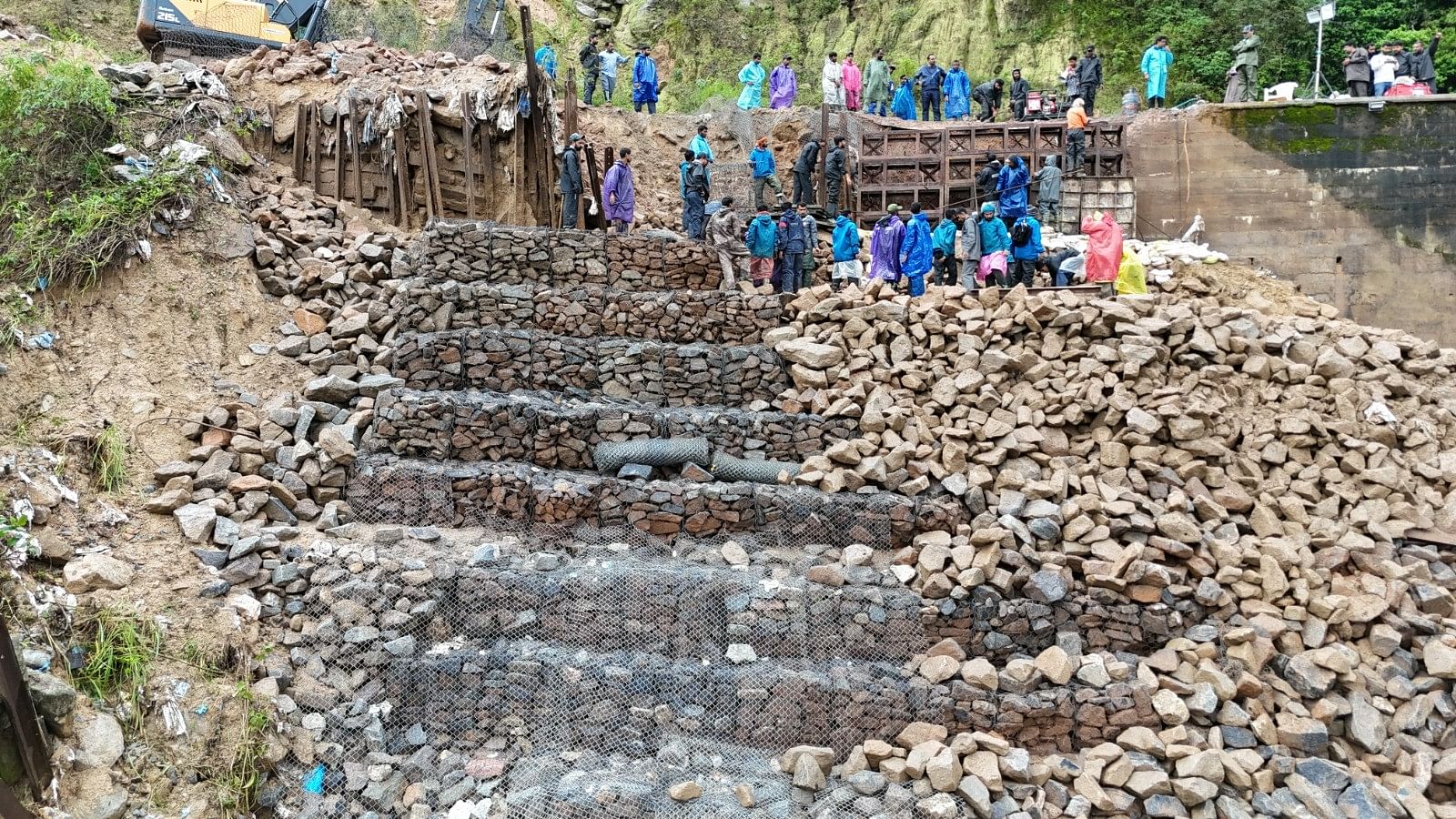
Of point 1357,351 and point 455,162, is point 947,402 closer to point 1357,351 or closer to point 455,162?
point 1357,351

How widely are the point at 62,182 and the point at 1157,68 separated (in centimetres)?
1669

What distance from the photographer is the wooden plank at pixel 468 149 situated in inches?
553

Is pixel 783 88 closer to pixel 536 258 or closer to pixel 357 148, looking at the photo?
pixel 357 148

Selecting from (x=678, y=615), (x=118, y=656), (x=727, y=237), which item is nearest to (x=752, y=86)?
(x=727, y=237)

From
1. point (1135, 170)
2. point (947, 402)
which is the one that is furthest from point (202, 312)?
point (1135, 170)

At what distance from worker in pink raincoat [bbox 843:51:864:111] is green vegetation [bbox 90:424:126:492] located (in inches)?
546

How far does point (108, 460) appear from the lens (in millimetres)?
8984

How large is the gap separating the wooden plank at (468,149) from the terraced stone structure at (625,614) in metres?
3.39

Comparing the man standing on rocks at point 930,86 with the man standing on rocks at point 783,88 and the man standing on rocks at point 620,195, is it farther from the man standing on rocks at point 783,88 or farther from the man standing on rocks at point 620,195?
the man standing on rocks at point 620,195

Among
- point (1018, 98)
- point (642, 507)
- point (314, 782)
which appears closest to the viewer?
point (314, 782)

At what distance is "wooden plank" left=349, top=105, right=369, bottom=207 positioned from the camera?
46.2ft

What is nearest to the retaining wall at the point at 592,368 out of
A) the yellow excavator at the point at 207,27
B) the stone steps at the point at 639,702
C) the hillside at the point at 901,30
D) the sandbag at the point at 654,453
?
the sandbag at the point at 654,453

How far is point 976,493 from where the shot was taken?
32.1 ft

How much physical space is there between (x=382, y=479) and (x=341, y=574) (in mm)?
1425
